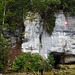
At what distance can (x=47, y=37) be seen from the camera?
12.3 metres

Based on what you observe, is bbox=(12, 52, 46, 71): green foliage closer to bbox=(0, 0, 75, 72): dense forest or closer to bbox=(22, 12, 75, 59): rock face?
bbox=(0, 0, 75, 72): dense forest

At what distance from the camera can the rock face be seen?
11.8 metres

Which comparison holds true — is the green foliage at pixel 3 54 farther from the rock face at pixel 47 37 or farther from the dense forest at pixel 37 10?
the rock face at pixel 47 37

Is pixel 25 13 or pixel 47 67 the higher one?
pixel 25 13

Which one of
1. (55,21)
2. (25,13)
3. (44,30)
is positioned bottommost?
(44,30)

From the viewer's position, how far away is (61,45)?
12.0 metres

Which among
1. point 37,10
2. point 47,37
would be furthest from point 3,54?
point 37,10

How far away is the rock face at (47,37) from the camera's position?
38.8 ft

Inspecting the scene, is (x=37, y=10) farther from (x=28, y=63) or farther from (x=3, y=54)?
(x=3, y=54)

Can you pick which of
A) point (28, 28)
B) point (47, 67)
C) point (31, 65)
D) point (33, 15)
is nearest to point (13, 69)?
point (31, 65)

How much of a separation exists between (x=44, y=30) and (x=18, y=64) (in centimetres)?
467

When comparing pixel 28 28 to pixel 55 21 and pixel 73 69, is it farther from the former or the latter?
pixel 73 69

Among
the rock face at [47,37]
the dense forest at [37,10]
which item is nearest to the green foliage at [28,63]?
the dense forest at [37,10]

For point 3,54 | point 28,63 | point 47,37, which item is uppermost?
point 47,37
